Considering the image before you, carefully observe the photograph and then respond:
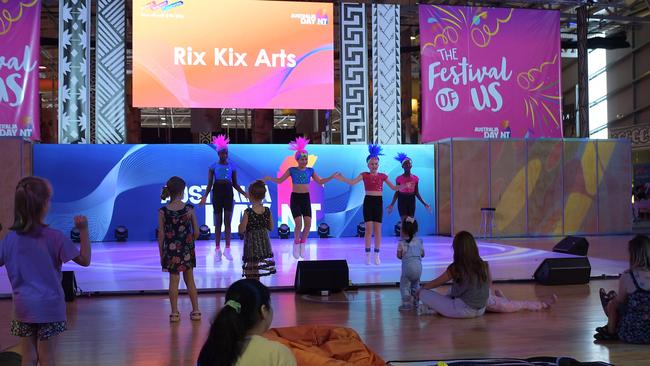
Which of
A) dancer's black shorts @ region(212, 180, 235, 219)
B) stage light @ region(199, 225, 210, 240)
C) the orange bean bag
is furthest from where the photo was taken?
stage light @ region(199, 225, 210, 240)

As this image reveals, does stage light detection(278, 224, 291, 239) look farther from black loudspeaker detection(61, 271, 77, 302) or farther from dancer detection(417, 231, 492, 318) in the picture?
dancer detection(417, 231, 492, 318)

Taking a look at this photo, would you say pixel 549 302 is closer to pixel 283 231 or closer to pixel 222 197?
pixel 222 197

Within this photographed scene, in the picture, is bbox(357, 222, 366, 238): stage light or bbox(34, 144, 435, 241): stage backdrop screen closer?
bbox(34, 144, 435, 241): stage backdrop screen

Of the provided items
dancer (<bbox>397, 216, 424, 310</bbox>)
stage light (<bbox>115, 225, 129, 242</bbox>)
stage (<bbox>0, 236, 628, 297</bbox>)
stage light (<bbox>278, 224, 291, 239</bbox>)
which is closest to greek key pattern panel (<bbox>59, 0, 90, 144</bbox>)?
stage light (<bbox>115, 225, 129, 242</bbox>)

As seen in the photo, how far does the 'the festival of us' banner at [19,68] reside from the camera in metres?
13.1

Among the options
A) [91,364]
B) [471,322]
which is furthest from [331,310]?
[91,364]

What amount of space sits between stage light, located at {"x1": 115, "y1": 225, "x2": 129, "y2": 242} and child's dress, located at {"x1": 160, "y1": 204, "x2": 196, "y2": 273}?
27.9ft

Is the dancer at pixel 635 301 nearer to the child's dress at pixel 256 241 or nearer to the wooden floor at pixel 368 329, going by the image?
the wooden floor at pixel 368 329

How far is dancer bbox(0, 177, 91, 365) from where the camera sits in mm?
3150

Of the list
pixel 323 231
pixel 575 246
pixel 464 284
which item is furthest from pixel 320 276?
pixel 323 231

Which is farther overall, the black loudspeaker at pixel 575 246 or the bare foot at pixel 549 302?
the black loudspeaker at pixel 575 246

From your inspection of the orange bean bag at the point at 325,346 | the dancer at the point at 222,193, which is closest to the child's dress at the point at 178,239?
the orange bean bag at the point at 325,346

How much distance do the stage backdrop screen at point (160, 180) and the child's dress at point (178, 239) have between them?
8495 millimetres

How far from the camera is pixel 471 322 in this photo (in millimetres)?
5715
